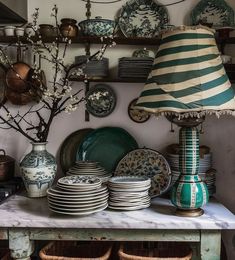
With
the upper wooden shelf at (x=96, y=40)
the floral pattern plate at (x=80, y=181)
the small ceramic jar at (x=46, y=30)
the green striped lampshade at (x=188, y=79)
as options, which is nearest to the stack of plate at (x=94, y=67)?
the upper wooden shelf at (x=96, y=40)

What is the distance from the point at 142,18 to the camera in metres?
2.00

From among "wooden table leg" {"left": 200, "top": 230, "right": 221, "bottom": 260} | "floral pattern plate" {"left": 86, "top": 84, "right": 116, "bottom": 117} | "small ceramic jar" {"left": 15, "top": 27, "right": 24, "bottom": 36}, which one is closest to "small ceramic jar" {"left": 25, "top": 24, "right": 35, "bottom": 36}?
"small ceramic jar" {"left": 15, "top": 27, "right": 24, "bottom": 36}

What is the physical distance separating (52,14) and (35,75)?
1.25 ft

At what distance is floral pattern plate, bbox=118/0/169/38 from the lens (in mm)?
1991

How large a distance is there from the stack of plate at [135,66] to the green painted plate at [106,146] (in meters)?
0.34

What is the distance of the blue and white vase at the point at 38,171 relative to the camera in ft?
5.76

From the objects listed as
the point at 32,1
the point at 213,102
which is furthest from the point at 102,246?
the point at 32,1

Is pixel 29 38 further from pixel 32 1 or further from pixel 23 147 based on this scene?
pixel 23 147

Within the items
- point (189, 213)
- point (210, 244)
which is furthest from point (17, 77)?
point (210, 244)

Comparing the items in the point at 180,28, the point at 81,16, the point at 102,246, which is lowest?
the point at 102,246

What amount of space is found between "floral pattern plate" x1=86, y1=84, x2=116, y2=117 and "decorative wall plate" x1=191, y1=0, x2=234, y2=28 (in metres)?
0.61

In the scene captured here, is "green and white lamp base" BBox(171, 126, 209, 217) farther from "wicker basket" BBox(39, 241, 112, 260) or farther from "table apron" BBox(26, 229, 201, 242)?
"wicker basket" BBox(39, 241, 112, 260)

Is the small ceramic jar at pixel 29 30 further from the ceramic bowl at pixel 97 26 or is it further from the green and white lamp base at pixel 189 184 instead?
the green and white lamp base at pixel 189 184

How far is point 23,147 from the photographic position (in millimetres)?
2070
